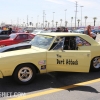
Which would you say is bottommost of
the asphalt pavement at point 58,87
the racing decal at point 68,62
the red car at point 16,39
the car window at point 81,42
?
the asphalt pavement at point 58,87

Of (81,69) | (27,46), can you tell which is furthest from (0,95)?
(81,69)

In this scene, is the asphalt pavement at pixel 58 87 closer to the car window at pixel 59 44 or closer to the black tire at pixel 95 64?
the black tire at pixel 95 64

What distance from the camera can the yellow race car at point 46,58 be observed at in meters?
4.83

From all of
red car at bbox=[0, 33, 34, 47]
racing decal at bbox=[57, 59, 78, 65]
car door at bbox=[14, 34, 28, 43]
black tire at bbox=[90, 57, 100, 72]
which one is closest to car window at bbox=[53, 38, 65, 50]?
racing decal at bbox=[57, 59, 78, 65]

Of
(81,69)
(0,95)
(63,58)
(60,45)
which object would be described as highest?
(60,45)

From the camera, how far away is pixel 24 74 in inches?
198

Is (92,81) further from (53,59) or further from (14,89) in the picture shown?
(14,89)

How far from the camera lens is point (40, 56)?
16.8 ft

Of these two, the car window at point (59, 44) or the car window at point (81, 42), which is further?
the car window at point (81, 42)

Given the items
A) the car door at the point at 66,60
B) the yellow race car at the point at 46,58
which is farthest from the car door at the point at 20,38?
the car door at the point at 66,60

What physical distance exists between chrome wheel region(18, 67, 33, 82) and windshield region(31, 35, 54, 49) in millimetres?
867

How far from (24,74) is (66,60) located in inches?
49.3

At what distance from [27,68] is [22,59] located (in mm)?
320

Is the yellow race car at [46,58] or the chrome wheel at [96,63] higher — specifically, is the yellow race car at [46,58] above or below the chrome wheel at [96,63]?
above
